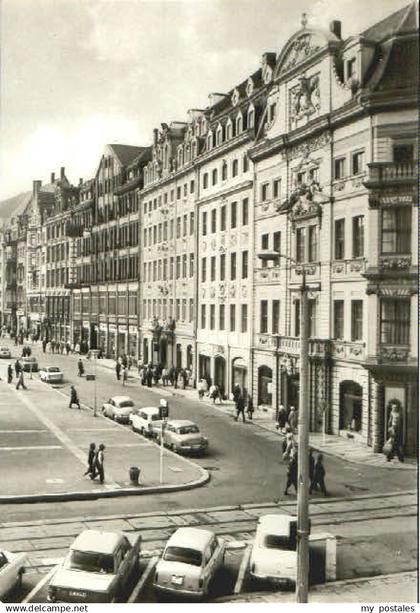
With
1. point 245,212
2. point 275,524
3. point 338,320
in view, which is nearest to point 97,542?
point 275,524

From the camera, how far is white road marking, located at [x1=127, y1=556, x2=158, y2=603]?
17.0m

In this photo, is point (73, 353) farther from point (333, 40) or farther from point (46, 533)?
point (46, 533)

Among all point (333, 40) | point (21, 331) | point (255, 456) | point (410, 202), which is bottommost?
point (255, 456)

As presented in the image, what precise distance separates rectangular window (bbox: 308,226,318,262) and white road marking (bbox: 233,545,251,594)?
20.8 m

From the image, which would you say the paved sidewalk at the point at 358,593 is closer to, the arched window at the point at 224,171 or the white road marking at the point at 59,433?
the white road marking at the point at 59,433

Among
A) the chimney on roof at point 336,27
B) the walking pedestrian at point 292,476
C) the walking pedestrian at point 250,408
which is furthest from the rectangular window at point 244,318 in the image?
the walking pedestrian at point 292,476

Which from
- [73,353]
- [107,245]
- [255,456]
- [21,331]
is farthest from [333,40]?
[107,245]

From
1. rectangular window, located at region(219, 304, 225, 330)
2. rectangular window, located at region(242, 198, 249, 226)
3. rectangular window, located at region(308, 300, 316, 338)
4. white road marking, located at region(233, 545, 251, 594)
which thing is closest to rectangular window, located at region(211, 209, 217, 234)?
rectangular window, located at region(219, 304, 225, 330)

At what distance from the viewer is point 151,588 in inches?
695

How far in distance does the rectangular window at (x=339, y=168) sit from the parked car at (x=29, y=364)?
2880 cm

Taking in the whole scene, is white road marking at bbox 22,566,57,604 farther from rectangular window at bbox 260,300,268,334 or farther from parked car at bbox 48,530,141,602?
rectangular window at bbox 260,300,268,334

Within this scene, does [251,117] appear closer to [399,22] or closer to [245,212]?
[245,212]

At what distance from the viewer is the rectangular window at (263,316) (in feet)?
147

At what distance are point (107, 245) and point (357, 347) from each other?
40447 millimetres
